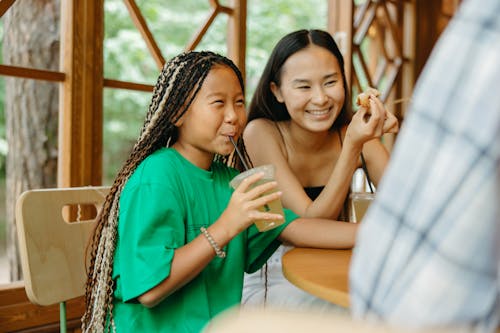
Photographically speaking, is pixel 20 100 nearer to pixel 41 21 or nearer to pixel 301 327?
pixel 41 21

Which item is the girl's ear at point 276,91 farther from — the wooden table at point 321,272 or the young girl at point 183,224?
the wooden table at point 321,272

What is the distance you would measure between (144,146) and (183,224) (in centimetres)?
23

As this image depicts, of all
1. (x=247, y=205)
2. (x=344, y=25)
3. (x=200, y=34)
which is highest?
(x=344, y=25)

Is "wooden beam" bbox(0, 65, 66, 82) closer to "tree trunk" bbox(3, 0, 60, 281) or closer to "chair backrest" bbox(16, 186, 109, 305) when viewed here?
"tree trunk" bbox(3, 0, 60, 281)

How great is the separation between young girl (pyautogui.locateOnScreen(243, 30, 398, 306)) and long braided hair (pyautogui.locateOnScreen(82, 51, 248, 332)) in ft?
1.37

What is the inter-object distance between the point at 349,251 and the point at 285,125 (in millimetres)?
793

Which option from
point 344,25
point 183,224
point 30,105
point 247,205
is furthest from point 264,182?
point 344,25

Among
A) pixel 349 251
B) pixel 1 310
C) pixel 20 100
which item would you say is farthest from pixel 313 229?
pixel 20 100

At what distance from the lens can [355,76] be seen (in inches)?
150

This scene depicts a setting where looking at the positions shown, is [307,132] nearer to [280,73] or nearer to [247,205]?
[280,73]

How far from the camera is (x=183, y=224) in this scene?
1160mm

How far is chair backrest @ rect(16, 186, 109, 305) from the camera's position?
4.01 feet

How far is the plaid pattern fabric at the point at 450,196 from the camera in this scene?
1.33ft

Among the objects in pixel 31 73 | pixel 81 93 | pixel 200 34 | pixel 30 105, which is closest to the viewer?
pixel 31 73
